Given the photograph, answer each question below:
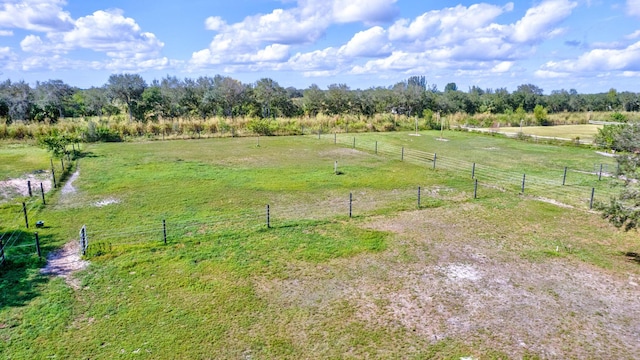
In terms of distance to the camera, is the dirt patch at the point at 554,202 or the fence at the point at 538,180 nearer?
the dirt patch at the point at 554,202

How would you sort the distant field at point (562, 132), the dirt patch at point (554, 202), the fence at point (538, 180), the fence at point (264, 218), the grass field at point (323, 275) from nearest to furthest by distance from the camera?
the grass field at point (323, 275) < the fence at point (264, 218) < the dirt patch at point (554, 202) < the fence at point (538, 180) < the distant field at point (562, 132)

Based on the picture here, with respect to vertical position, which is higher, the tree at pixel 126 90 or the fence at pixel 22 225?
the tree at pixel 126 90

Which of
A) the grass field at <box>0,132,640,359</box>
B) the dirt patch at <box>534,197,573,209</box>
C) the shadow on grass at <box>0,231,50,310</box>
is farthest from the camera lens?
the dirt patch at <box>534,197,573,209</box>

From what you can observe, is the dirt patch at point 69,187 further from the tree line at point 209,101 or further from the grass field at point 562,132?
the grass field at point 562,132

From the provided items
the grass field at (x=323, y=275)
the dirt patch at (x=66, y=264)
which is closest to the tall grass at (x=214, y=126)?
the grass field at (x=323, y=275)

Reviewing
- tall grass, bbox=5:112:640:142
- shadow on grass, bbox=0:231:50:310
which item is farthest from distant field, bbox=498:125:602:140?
shadow on grass, bbox=0:231:50:310

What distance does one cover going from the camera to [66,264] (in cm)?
1083

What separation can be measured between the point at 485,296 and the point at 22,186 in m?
21.3

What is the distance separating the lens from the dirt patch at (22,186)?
59.2ft

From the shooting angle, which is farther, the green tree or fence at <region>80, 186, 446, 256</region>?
the green tree

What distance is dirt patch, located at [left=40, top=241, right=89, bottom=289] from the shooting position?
10101 mm

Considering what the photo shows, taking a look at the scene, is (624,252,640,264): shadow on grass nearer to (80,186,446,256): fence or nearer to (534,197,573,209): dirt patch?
(534,197,573,209): dirt patch

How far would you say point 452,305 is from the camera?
A: 9.15 meters

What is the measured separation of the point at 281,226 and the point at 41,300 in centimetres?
724
